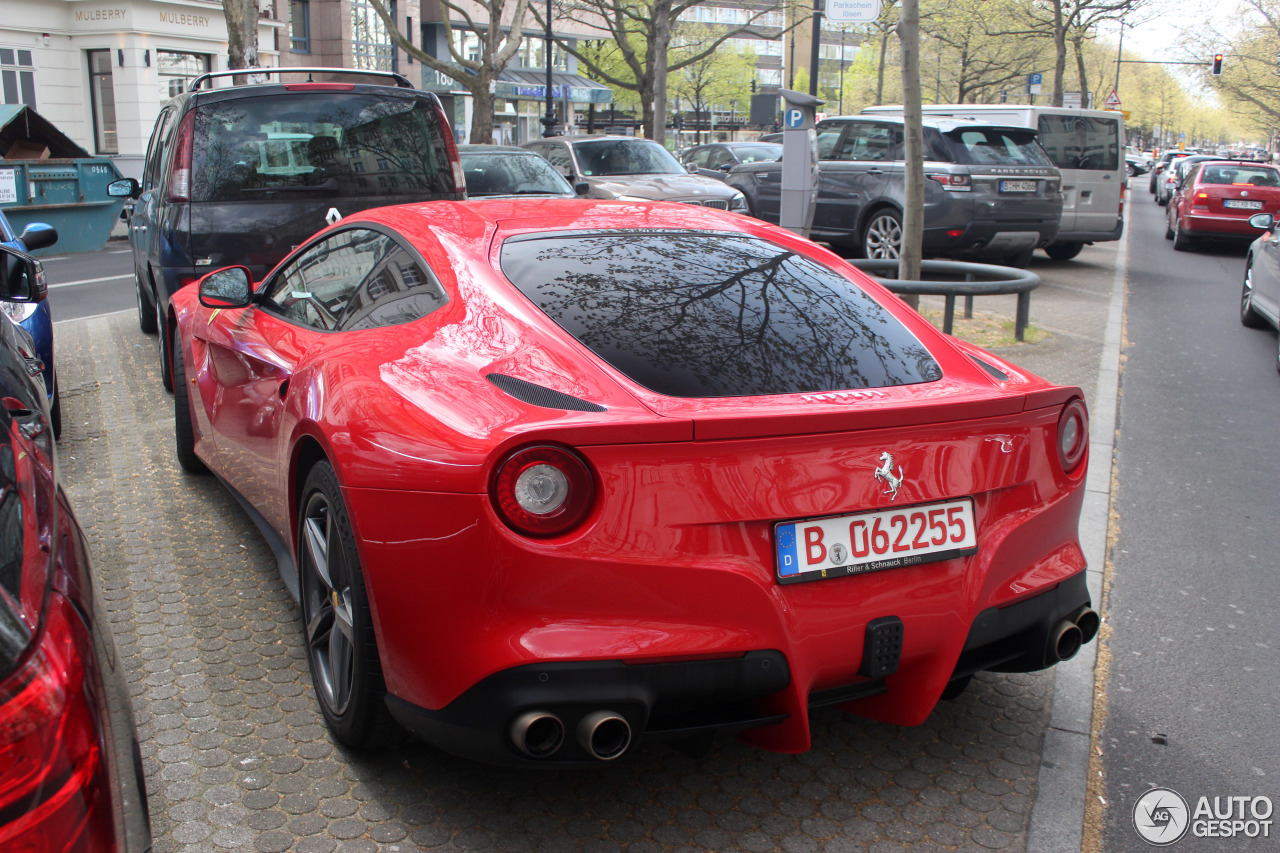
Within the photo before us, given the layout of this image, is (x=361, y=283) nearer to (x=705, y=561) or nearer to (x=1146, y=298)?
(x=705, y=561)

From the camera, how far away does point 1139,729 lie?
342cm

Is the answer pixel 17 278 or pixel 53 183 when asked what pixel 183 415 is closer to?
pixel 17 278

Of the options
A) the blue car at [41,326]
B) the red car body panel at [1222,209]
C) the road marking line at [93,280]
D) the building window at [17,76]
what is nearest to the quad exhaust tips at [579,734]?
the blue car at [41,326]

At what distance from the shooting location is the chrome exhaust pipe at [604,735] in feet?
7.97

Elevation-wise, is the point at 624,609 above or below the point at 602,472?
below

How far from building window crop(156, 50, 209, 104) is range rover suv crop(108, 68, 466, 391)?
25.3 metres

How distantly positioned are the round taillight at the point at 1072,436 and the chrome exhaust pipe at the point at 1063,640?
401 mm

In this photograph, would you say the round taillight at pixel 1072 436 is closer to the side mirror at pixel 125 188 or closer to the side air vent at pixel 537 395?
the side air vent at pixel 537 395

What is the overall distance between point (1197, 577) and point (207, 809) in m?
3.79

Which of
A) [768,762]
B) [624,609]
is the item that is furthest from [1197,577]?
[624,609]

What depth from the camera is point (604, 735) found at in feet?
8.14

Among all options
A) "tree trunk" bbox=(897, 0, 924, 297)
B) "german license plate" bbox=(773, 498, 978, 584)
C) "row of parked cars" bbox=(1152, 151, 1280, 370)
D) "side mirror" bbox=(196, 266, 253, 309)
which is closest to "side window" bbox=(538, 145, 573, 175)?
"tree trunk" bbox=(897, 0, 924, 297)

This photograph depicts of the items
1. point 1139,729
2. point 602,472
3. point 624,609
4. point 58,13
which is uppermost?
point 58,13

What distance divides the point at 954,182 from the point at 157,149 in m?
8.47
